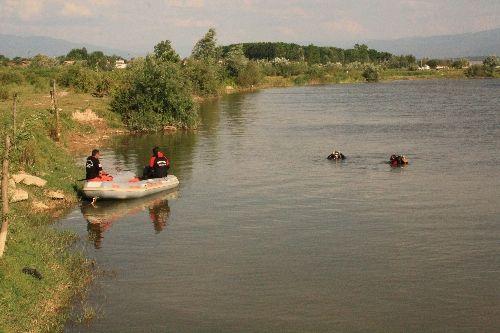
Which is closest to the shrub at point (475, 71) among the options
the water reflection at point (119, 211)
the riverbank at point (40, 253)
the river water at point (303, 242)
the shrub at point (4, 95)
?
the river water at point (303, 242)

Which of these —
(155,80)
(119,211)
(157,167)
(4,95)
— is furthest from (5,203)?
(4,95)

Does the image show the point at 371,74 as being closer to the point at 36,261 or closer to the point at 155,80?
the point at 155,80

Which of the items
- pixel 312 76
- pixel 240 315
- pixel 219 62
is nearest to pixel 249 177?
pixel 240 315

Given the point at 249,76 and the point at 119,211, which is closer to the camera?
the point at 119,211

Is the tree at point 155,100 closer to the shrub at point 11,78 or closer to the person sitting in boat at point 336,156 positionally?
the person sitting in boat at point 336,156

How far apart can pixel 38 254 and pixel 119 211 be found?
9.33m

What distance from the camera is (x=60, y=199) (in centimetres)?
2897

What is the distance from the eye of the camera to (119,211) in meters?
28.7

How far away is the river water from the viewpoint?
17391 mm

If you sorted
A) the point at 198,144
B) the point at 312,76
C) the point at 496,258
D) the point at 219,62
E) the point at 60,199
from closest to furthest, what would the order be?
the point at 496,258 < the point at 60,199 < the point at 198,144 < the point at 219,62 < the point at 312,76

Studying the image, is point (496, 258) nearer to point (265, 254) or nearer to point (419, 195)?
point (265, 254)

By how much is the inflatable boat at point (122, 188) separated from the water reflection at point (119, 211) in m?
0.35

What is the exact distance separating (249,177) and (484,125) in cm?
3136

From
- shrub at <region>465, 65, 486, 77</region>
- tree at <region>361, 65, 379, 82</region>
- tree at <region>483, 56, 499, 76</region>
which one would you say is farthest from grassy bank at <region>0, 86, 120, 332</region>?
tree at <region>483, 56, 499, 76</region>
